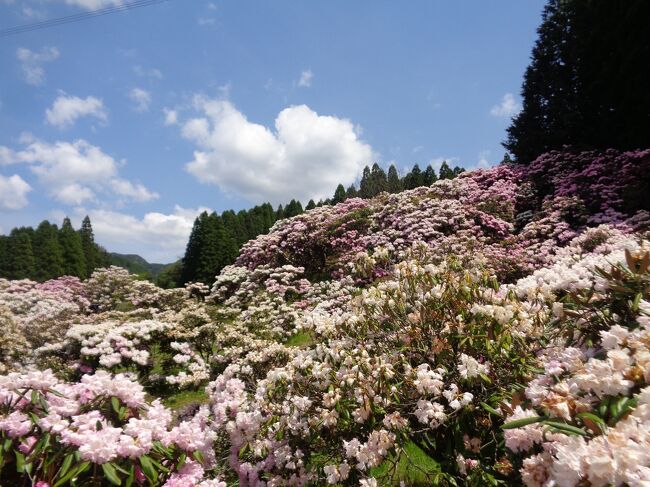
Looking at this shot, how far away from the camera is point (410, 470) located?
14.0ft

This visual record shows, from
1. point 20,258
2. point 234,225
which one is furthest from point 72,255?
point 234,225

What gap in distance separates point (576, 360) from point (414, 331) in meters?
1.68

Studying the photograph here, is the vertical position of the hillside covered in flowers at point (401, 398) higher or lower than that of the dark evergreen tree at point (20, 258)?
lower

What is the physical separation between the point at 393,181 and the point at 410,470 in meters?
54.5

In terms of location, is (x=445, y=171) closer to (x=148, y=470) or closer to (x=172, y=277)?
(x=172, y=277)

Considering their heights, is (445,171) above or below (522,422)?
above

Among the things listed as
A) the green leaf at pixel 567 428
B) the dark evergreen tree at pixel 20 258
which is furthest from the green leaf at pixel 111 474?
the dark evergreen tree at pixel 20 258

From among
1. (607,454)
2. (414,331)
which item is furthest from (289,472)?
(607,454)

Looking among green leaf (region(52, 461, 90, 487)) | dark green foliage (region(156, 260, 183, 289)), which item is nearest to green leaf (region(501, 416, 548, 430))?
green leaf (region(52, 461, 90, 487))

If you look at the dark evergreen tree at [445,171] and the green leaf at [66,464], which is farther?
the dark evergreen tree at [445,171]

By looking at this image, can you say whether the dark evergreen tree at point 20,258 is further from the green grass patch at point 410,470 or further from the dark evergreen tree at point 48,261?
the green grass patch at point 410,470

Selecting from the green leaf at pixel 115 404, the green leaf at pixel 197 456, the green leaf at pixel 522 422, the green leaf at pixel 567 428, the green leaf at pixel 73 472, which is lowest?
the green leaf at pixel 197 456

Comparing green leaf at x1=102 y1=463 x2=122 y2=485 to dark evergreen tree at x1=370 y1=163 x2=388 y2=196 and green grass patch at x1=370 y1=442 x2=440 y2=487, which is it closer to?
green grass patch at x1=370 y1=442 x2=440 y2=487

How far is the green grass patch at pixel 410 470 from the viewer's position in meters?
3.71
